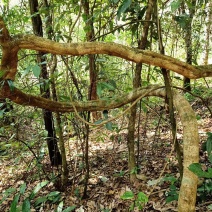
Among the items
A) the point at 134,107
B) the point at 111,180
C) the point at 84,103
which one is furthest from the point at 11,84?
the point at 111,180

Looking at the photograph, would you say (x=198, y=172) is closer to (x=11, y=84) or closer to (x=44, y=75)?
(x=11, y=84)

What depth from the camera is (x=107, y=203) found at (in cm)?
243

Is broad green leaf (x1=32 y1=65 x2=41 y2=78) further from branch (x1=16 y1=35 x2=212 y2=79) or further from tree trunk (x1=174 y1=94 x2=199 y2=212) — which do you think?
tree trunk (x1=174 y1=94 x2=199 y2=212)

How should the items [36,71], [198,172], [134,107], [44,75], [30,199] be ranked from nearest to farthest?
[198,172] → [36,71] → [30,199] → [134,107] → [44,75]

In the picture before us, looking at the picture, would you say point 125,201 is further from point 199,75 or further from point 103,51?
point 103,51

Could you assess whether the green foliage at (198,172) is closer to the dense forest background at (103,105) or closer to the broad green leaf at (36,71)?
the dense forest background at (103,105)

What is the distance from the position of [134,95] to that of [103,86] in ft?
0.86

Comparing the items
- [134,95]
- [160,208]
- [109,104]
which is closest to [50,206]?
[160,208]

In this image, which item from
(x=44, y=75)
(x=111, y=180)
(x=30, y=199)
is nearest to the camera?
(x=30, y=199)

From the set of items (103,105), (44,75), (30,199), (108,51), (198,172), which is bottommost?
(30,199)

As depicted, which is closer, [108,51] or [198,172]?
[198,172]

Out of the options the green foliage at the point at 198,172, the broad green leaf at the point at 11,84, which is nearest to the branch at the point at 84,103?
the broad green leaf at the point at 11,84

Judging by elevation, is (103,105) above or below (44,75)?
below

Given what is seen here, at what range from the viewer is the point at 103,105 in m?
1.96
